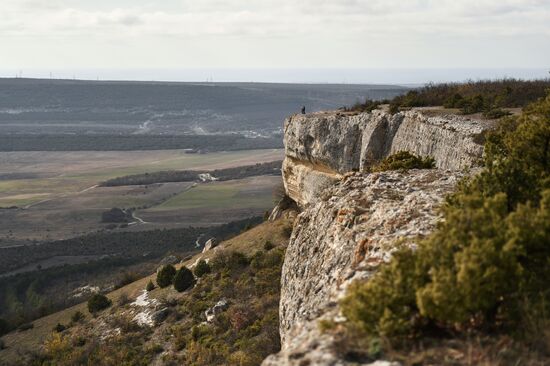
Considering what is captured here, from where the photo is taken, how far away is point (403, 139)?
34625 millimetres

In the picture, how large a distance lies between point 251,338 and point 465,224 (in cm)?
2316

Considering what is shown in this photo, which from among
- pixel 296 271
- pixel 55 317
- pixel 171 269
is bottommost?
pixel 55 317

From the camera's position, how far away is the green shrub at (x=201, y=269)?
4416 centimetres

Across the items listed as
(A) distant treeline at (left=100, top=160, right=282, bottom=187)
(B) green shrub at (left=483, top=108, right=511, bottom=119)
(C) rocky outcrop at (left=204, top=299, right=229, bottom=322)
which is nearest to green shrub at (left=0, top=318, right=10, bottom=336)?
(C) rocky outcrop at (left=204, top=299, right=229, bottom=322)

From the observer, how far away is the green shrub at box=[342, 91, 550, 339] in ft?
27.8

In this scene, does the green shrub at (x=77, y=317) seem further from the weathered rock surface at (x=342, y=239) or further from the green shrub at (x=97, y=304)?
the weathered rock surface at (x=342, y=239)

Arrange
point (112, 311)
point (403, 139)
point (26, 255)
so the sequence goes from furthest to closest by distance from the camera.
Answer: point (26, 255), point (112, 311), point (403, 139)

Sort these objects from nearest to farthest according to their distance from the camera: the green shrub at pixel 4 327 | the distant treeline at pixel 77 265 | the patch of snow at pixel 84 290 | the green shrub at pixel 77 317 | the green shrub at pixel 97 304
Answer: the green shrub at pixel 77 317 < the green shrub at pixel 97 304 < the green shrub at pixel 4 327 < the patch of snow at pixel 84 290 < the distant treeline at pixel 77 265

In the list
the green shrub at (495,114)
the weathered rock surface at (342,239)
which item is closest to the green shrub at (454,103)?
the green shrub at (495,114)

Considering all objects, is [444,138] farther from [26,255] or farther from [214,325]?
[26,255]

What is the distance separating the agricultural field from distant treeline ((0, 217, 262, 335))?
9.63 m

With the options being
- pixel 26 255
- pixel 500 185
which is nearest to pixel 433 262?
pixel 500 185

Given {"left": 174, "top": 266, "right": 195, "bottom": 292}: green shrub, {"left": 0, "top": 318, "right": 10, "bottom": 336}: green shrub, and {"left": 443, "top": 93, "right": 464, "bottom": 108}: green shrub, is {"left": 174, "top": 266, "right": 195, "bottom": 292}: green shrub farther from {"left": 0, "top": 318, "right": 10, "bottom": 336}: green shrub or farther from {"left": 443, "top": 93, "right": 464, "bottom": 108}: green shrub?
{"left": 443, "top": 93, "right": 464, "bottom": 108}: green shrub

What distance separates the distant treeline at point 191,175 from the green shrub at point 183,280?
119 m
